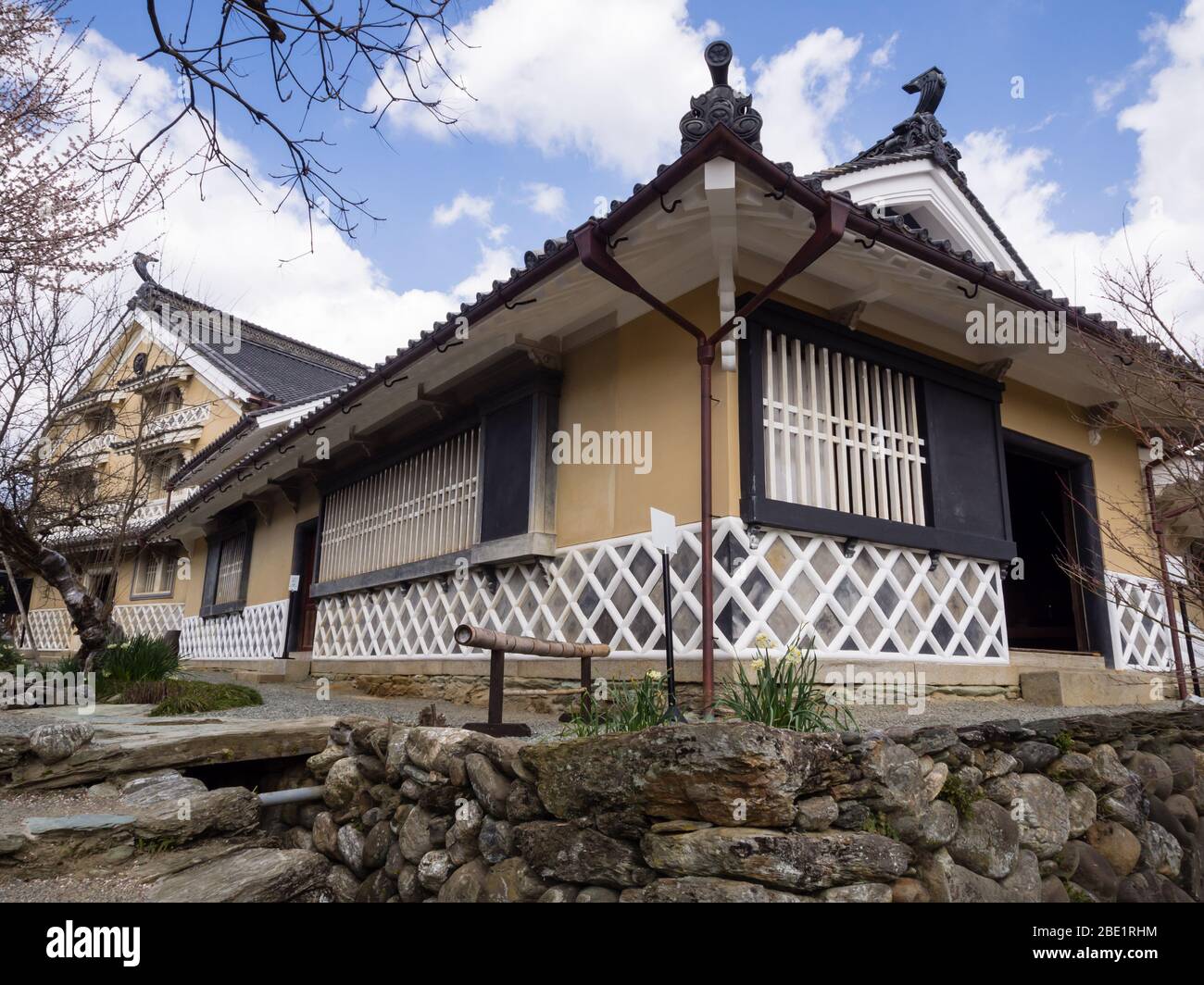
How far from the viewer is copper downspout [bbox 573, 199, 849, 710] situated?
403cm

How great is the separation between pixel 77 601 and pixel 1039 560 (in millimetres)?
9883

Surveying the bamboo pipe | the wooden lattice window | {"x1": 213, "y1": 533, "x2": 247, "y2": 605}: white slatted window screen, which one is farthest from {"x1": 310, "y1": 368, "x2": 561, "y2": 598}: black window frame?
the wooden lattice window

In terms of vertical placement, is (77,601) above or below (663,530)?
below

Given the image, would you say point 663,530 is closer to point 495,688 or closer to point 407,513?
point 495,688

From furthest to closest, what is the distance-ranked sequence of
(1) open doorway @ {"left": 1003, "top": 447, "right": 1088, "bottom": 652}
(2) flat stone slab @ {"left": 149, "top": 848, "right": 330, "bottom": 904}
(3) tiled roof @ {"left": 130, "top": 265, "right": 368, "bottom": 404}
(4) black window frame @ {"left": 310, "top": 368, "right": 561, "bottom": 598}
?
(3) tiled roof @ {"left": 130, "top": 265, "right": 368, "bottom": 404}, (1) open doorway @ {"left": 1003, "top": 447, "right": 1088, "bottom": 652}, (4) black window frame @ {"left": 310, "top": 368, "right": 561, "bottom": 598}, (2) flat stone slab @ {"left": 149, "top": 848, "right": 330, "bottom": 904}

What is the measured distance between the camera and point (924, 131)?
7023mm

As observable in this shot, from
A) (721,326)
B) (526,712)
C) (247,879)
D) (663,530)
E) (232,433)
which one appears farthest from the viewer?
(232,433)

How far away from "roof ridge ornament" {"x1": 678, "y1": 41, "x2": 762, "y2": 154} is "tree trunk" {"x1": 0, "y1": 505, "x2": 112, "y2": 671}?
599cm

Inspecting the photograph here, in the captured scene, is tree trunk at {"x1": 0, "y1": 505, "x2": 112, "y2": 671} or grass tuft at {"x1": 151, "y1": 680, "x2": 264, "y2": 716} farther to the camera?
tree trunk at {"x1": 0, "y1": 505, "x2": 112, "y2": 671}

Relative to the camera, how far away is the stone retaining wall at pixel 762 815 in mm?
2607

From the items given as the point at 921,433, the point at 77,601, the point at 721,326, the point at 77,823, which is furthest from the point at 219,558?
the point at 921,433

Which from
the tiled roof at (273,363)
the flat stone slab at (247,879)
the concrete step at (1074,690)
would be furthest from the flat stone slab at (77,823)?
the tiled roof at (273,363)

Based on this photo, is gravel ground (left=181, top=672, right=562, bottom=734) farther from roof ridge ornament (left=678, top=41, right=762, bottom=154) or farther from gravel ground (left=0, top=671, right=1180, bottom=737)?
roof ridge ornament (left=678, top=41, right=762, bottom=154)
